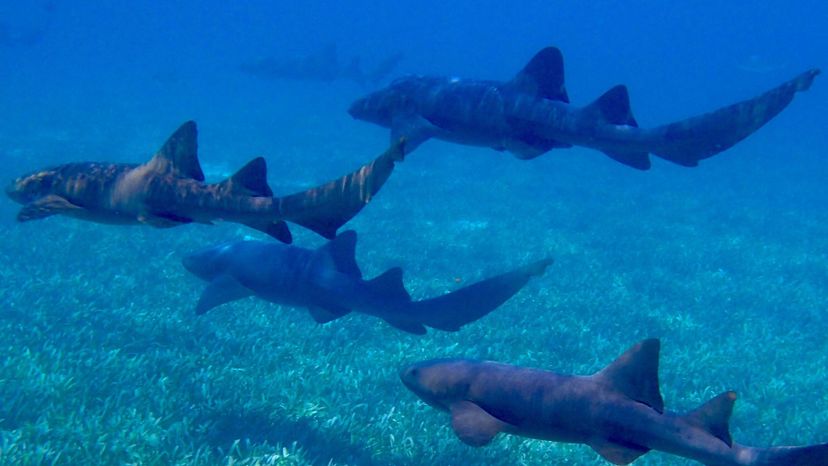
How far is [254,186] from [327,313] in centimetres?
411

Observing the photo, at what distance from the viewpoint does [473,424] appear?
219 inches

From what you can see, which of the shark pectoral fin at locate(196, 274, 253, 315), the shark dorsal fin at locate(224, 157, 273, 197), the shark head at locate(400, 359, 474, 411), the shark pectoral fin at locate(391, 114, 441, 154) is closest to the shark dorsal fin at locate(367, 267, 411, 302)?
the shark head at locate(400, 359, 474, 411)

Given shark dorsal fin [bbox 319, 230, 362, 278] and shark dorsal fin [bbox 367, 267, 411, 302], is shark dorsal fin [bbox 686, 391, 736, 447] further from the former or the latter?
shark dorsal fin [bbox 319, 230, 362, 278]

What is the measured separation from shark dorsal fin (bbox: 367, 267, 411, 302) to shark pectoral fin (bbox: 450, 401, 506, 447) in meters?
2.57

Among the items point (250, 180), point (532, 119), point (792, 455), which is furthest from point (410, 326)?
point (792, 455)

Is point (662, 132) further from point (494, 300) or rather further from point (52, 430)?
point (52, 430)

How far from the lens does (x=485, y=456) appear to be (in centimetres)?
771

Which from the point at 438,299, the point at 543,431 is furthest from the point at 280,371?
the point at 543,431

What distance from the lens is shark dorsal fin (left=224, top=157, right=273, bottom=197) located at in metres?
5.23

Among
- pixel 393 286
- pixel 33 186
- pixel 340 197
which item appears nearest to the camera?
pixel 340 197

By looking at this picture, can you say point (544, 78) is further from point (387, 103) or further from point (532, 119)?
point (387, 103)

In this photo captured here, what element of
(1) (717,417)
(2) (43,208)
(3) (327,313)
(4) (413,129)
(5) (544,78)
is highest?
(5) (544,78)

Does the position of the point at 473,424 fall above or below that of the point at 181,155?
below

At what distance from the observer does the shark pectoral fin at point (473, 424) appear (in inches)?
212
